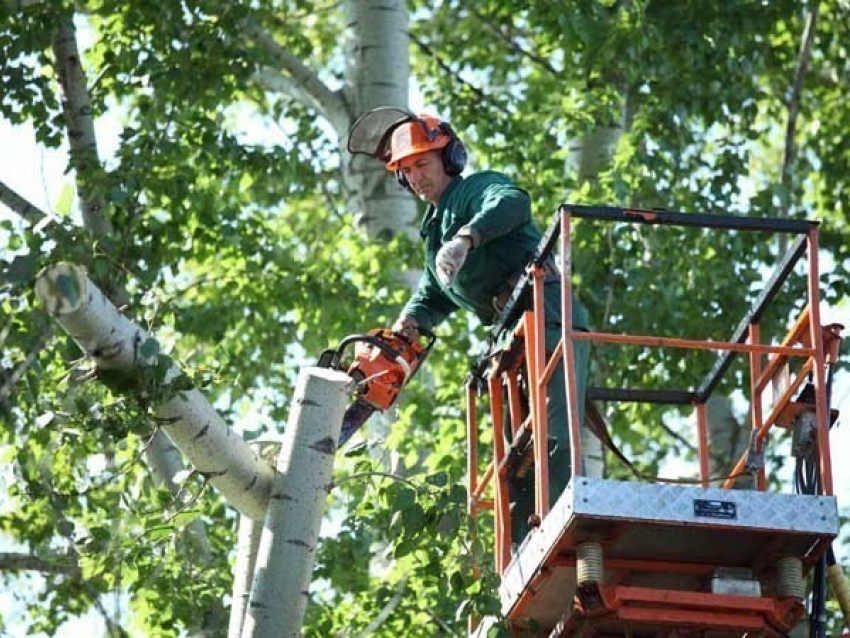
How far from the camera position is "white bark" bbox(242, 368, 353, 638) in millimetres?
7992

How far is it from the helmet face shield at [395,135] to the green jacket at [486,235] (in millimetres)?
203

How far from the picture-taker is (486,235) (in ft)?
30.3

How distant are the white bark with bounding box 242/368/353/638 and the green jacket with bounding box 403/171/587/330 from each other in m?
1.15

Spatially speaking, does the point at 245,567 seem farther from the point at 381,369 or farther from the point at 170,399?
the point at 381,369

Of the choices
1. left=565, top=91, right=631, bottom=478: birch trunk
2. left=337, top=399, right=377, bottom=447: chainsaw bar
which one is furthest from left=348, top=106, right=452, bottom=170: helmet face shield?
left=565, top=91, right=631, bottom=478: birch trunk

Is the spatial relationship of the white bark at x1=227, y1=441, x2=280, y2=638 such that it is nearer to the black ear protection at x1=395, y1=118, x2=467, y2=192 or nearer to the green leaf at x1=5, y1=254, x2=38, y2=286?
the green leaf at x1=5, y1=254, x2=38, y2=286

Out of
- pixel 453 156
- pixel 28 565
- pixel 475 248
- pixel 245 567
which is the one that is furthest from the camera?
pixel 28 565

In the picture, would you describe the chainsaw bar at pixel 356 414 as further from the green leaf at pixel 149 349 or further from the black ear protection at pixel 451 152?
the green leaf at pixel 149 349

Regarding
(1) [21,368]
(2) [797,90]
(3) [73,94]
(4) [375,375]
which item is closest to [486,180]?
(4) [375,375]

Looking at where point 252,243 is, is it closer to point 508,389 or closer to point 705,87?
point 705,87

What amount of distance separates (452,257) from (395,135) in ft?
3.79

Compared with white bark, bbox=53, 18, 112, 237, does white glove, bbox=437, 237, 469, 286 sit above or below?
below

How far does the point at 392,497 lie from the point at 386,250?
553 cm

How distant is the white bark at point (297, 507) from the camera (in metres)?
7.99
